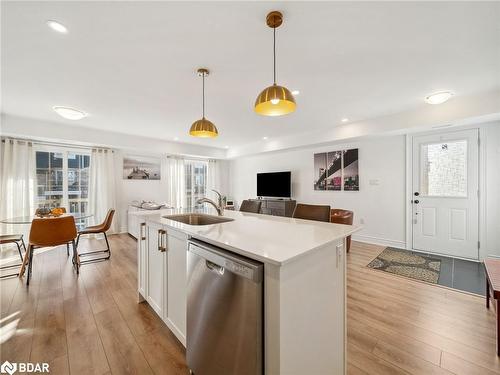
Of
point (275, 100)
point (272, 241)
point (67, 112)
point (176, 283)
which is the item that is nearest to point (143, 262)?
point (176, 283)

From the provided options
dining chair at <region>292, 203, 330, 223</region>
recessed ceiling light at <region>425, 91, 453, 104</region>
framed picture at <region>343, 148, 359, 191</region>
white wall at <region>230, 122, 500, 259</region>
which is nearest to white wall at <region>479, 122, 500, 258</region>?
white wall at <region>230, 122, 500, 259</region>

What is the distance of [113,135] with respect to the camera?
189 inches

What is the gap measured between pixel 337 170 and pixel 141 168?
531cm

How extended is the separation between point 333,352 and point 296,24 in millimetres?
2334

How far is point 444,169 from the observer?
3.66m

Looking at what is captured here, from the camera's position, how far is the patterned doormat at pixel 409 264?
112 inches

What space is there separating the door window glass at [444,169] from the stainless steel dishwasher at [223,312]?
14.3ft

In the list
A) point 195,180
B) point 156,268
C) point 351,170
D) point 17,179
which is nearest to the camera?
point 156,268

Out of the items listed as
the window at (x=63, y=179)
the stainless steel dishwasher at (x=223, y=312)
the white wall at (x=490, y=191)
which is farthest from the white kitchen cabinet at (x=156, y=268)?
the white wall at (x=490, y=191)

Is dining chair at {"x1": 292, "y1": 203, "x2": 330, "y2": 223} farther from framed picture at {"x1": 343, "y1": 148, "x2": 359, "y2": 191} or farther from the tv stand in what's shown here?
the tv stand

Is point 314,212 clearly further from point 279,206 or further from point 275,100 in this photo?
point 279,206

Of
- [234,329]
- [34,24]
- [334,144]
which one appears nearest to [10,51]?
[34,24]

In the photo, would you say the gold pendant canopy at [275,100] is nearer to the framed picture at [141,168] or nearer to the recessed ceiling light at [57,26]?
the recessed ceiling light at [57,26]

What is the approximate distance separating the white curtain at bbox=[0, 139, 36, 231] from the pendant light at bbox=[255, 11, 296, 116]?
5.37 m
